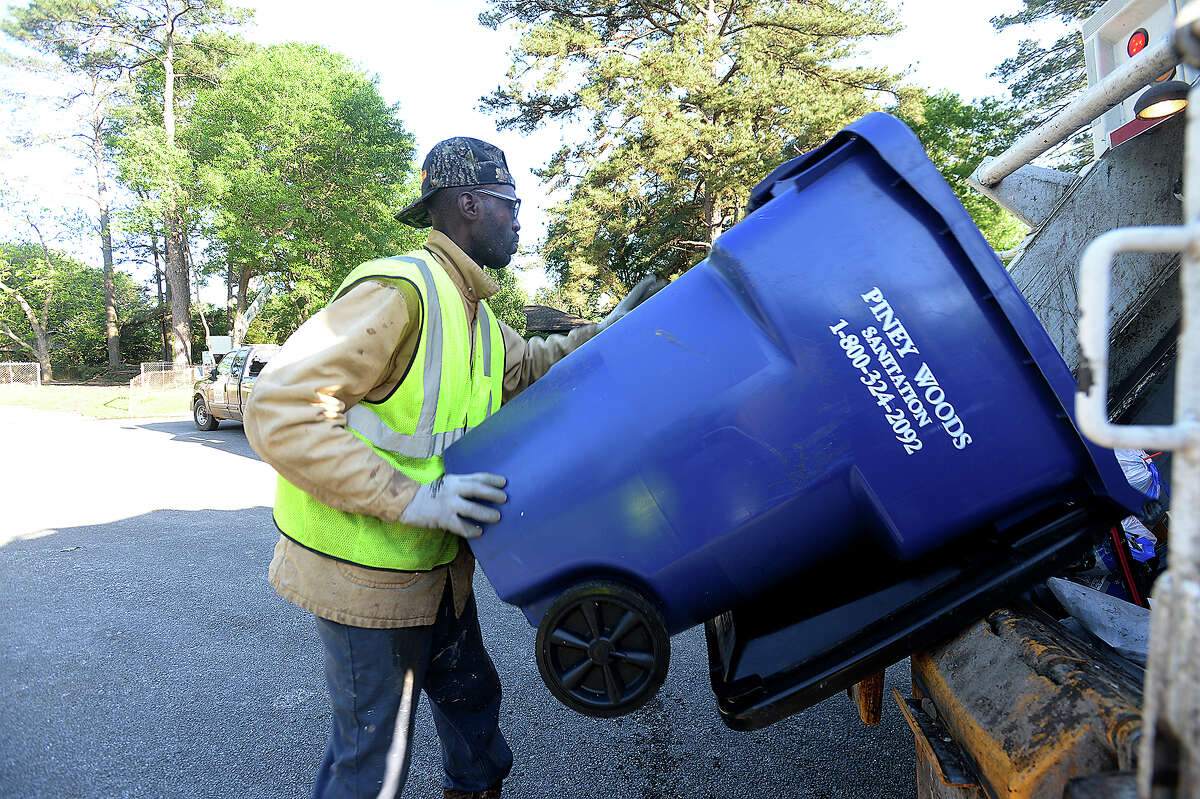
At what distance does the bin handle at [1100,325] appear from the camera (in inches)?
23.4

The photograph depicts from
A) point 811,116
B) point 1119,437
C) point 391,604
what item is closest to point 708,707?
point 391,604

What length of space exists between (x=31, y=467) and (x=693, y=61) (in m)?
14.1

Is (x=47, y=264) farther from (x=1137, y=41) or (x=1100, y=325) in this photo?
(x=1100, y=325)

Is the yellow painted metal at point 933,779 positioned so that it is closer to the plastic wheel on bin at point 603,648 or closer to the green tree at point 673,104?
the plastic wheel on bin at point 603,648

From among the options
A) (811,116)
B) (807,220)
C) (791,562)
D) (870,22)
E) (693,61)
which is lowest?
(791,562)

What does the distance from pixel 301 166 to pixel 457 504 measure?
968 inches

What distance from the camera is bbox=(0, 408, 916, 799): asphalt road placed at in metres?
2.40

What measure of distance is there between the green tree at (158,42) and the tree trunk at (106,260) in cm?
402

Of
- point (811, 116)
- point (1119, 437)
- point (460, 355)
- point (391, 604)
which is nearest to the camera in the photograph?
point (1119, 437)

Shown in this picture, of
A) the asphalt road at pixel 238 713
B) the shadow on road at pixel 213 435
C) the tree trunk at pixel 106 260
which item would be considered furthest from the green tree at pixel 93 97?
the asphalt road at pixel 238 713

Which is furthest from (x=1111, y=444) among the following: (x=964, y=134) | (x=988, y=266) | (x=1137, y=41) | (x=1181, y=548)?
(x=964, y=134)

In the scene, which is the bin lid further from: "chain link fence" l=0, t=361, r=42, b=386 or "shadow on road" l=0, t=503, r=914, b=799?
"chain link fence" l=0, t=361, r=42, b=386

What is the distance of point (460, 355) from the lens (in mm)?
1761

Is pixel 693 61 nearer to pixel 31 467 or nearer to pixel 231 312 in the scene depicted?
pixel 31 467
